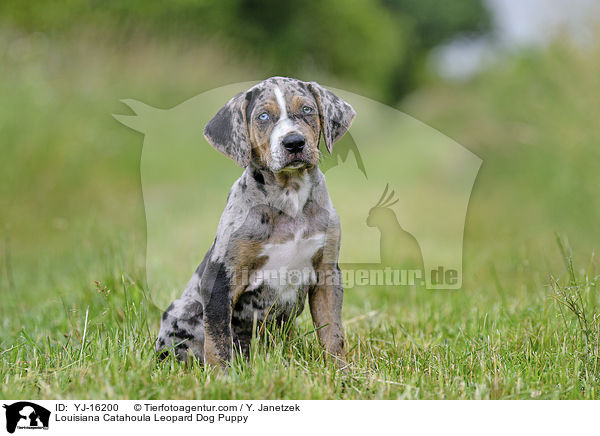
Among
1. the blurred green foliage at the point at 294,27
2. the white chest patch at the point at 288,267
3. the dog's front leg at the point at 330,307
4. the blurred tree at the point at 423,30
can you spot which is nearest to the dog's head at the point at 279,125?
the white chest patch at the point at 288,267

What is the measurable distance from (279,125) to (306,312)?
1.92 metres

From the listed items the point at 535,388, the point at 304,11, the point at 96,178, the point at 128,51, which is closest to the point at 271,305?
the point at 535,388

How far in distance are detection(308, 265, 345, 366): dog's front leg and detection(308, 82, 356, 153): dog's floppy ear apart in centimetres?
75

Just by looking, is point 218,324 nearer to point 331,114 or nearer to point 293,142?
point 293,142

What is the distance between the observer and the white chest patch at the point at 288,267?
367cm

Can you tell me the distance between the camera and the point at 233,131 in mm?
3730

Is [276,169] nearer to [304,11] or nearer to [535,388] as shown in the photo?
[535,388]

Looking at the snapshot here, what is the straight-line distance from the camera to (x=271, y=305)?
149 inches

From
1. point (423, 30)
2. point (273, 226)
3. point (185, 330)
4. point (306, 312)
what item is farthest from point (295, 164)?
point (423, 30)

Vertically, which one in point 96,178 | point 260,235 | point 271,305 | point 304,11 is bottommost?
point 271,305

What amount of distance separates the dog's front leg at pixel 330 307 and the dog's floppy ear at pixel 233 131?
82 cm
